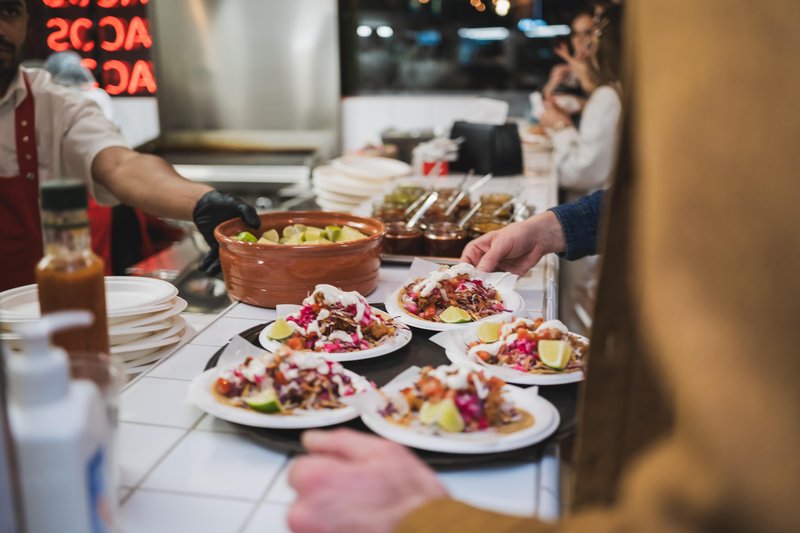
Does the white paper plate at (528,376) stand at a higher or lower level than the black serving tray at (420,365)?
higher

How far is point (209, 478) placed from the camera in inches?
43.4

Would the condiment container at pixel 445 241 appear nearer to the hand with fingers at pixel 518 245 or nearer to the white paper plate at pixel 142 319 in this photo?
the hand with fingers at pixel 518 245

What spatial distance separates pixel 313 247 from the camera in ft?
6.20

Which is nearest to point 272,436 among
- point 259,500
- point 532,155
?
point 259,500

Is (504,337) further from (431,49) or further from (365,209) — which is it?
(431,49)

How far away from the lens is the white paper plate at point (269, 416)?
46.4 inches

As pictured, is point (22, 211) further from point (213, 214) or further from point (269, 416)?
point (269, 416)

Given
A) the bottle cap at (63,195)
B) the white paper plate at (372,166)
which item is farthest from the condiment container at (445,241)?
the bottle cap at (63,195)

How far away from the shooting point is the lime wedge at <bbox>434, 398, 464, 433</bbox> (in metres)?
1.14

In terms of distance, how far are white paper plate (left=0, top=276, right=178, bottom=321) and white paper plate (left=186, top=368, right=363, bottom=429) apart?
0.37 m

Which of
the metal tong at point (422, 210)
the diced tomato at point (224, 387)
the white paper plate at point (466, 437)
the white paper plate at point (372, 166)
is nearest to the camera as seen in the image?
the white paper plate at point (466, 437)

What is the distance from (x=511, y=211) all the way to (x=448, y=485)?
1894mm

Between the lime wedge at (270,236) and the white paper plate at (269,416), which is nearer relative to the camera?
the white paper plate at (269,416)

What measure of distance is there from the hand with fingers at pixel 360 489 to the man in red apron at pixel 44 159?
1.68 m
